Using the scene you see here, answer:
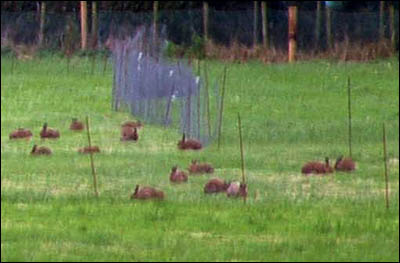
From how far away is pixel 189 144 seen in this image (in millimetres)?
12867

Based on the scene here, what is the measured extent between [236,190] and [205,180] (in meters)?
0.82

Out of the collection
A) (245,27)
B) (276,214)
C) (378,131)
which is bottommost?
(245,27)

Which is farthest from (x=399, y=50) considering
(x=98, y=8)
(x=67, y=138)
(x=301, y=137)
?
(x=67, y=138)

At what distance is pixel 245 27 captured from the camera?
26.1m

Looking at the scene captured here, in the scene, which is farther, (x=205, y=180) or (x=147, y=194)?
(x=205, y=180)

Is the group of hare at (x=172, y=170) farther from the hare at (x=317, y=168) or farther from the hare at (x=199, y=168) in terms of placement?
the hare at (x=317, y=168)

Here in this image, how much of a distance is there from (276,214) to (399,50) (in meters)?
12.9

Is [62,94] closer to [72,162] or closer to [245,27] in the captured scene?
[72,162]

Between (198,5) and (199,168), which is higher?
(199,168)

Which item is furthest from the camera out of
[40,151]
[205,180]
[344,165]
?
[40,151]

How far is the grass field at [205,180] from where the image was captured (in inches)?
327

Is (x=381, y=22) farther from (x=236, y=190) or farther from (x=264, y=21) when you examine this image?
(x=236, y=190)

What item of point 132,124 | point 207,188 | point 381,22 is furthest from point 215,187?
point 381,22

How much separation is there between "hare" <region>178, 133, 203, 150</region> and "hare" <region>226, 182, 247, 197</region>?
239cm
